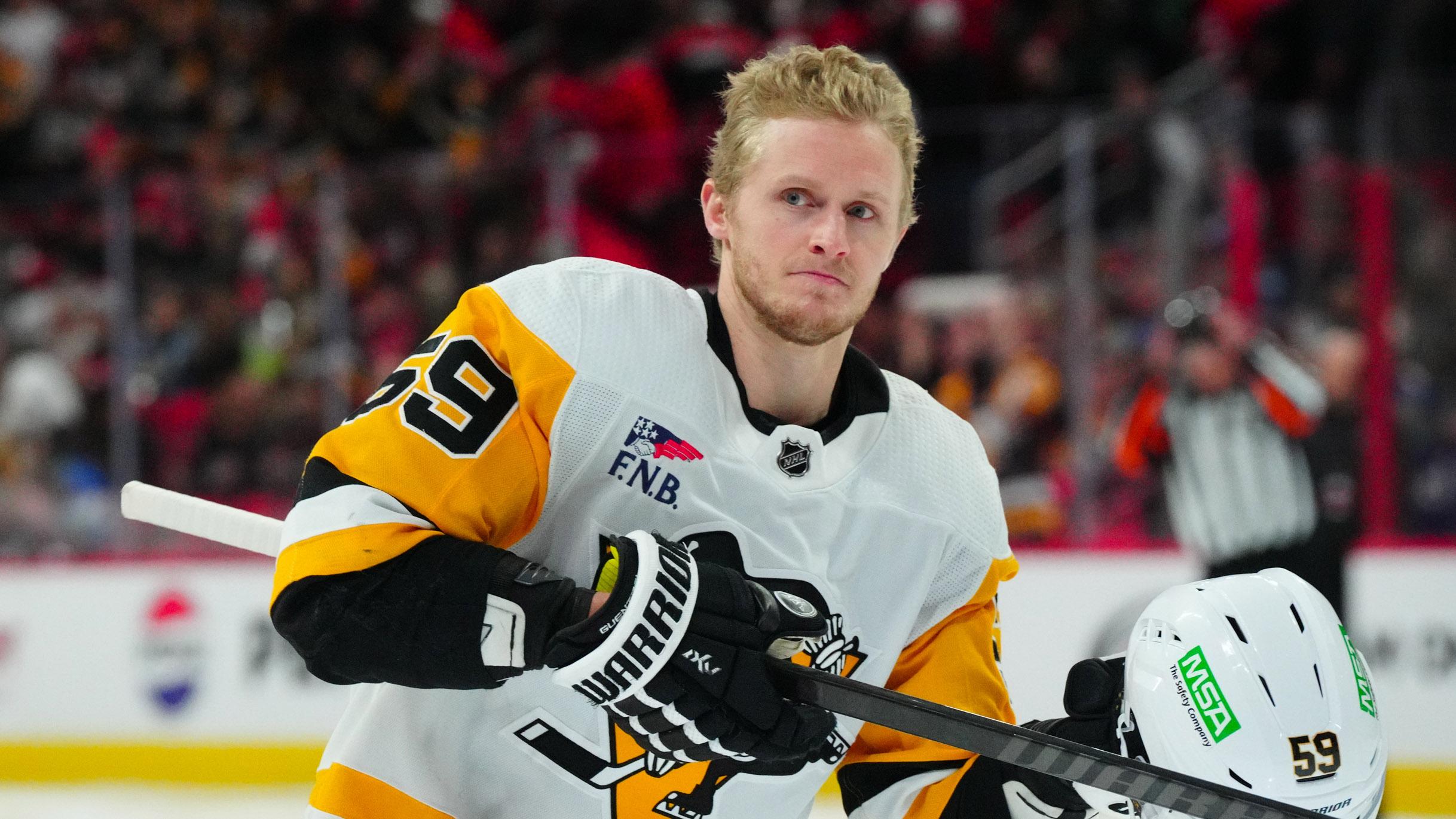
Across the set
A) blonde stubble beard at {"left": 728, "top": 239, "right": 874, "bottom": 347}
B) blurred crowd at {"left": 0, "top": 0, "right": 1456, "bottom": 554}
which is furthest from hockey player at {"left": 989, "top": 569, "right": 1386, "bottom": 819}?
blurred crowd at {"left": 0, "top": 0, "right": 1456, "bottom": 554}

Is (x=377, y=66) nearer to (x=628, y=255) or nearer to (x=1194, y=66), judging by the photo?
(x=628, y=255)

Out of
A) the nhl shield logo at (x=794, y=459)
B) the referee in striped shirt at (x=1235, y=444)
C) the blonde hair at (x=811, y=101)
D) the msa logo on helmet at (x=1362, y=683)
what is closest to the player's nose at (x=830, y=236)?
the blonde hair at (x=811, y=101)

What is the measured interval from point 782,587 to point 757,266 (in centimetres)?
37

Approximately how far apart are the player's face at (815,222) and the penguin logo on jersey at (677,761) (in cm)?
27

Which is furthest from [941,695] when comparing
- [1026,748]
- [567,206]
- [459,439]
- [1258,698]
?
[567,206]

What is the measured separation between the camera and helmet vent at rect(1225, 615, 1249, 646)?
1.58 metres

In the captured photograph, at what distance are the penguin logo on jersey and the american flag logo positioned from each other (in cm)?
9

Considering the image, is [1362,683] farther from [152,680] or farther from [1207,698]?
[152,680]

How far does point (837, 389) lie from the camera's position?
6.26 ft

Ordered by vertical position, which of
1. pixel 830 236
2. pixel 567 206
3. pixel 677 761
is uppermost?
pixel 567 206

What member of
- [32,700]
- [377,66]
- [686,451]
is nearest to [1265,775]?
[686,451]

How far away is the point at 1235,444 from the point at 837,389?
2.41m

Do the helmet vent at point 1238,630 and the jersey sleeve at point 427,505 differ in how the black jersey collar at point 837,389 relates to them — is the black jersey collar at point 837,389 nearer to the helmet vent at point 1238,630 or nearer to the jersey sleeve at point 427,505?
the jersey sleeve at point 427,505

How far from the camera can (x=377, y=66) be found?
688cm
